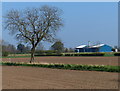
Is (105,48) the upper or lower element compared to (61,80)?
upper

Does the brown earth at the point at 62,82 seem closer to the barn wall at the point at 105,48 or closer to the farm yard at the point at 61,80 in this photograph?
the farm yard at the point at 61,80

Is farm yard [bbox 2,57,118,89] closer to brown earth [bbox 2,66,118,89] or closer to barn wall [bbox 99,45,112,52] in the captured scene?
brown earth [bbox 2,66,118,89]

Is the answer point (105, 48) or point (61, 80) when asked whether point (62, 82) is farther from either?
point (105, 48)

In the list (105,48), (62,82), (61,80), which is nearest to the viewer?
(62,82)

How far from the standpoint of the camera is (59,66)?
29.7 m

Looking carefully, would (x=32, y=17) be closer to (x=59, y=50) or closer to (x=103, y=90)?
(x=103, y=90)

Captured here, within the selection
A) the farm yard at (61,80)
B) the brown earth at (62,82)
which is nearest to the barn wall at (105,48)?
the farm yard at (61,80)

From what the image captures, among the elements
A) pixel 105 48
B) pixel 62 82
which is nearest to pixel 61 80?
pixel 62 82

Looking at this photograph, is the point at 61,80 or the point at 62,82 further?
the point at 61,80

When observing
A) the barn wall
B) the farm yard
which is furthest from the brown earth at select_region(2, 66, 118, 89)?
the barn wall

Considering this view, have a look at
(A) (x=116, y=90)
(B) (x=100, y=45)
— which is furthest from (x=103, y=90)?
(B) (x=100, y=45)

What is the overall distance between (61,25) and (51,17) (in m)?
2.21

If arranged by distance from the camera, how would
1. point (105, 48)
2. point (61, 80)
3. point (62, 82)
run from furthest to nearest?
point (105, 48) → point (61, 80) → point (62, 82)

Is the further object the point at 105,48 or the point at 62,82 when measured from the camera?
the point at 105,48
